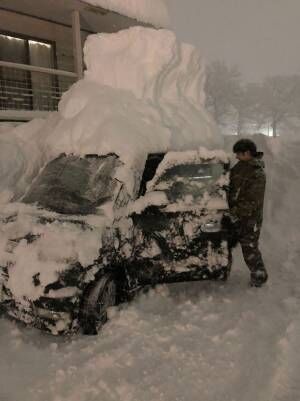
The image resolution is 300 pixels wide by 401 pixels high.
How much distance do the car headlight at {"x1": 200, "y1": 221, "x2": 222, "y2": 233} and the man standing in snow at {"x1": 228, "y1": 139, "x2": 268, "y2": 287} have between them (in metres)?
0.29

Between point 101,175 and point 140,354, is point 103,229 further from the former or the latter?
point 140,354

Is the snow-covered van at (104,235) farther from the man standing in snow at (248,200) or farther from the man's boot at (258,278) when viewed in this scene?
the man's boot at (258,278)

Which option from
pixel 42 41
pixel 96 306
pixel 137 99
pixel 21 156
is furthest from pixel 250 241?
pixel 42 41

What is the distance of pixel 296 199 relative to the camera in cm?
910

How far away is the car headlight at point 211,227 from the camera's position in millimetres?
4738

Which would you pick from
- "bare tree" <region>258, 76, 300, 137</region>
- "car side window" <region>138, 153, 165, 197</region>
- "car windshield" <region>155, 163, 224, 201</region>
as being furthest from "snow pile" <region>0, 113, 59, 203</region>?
"bare tree" <region>258, 76, 300, 137</region>

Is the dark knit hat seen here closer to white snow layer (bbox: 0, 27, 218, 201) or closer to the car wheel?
white snow layer (bbox: 0, 27, 218, 201)

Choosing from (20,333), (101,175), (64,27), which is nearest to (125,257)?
(101,175)

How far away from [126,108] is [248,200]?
2613mm

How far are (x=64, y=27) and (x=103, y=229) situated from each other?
11018mm

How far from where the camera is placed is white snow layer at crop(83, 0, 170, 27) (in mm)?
11058

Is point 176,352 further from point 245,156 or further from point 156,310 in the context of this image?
point 245,156

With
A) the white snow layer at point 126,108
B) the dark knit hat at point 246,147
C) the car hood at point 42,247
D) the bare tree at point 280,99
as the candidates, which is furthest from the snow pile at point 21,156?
the bare tree at point 280,99

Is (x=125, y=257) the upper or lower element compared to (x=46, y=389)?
upper
